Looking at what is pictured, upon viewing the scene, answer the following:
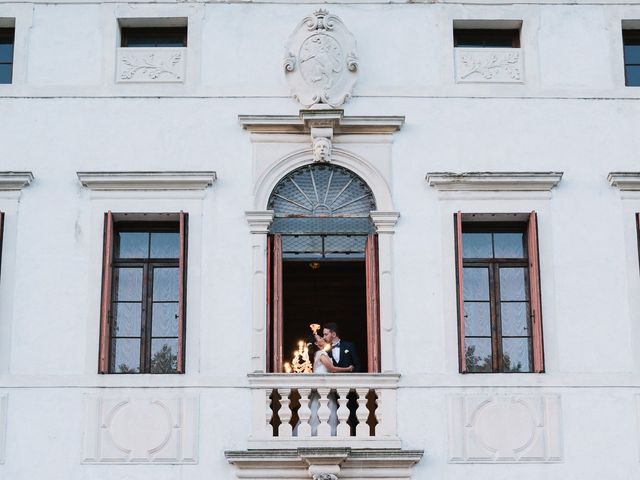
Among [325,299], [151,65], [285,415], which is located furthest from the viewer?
[325,299]

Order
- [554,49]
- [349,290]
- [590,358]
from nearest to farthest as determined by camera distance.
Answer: [590,358] → [554,49] → [349,290]

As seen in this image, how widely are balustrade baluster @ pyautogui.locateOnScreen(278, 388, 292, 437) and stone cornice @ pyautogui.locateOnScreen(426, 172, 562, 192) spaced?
325 cm

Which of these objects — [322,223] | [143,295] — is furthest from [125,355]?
[322,223]

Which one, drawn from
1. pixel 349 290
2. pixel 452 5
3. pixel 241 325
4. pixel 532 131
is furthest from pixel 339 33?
pixel 349 290

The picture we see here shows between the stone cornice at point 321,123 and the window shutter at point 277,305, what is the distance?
1.39 m

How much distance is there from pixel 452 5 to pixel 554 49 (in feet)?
4.71

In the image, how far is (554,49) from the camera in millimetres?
20203

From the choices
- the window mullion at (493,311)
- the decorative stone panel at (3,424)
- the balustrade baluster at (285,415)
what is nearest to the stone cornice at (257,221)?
the balustrade baluster at (285,415)

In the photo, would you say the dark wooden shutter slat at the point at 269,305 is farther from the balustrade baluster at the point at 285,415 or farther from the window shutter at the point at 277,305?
the balustrade baluster at the point at 285,415

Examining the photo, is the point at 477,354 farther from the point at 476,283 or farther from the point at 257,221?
the point at 257,221

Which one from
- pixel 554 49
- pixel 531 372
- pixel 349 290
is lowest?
pixel 531 372

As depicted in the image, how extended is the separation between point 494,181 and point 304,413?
3.75 meters

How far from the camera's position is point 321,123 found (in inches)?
773

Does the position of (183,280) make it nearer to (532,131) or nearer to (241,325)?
(241,325)
